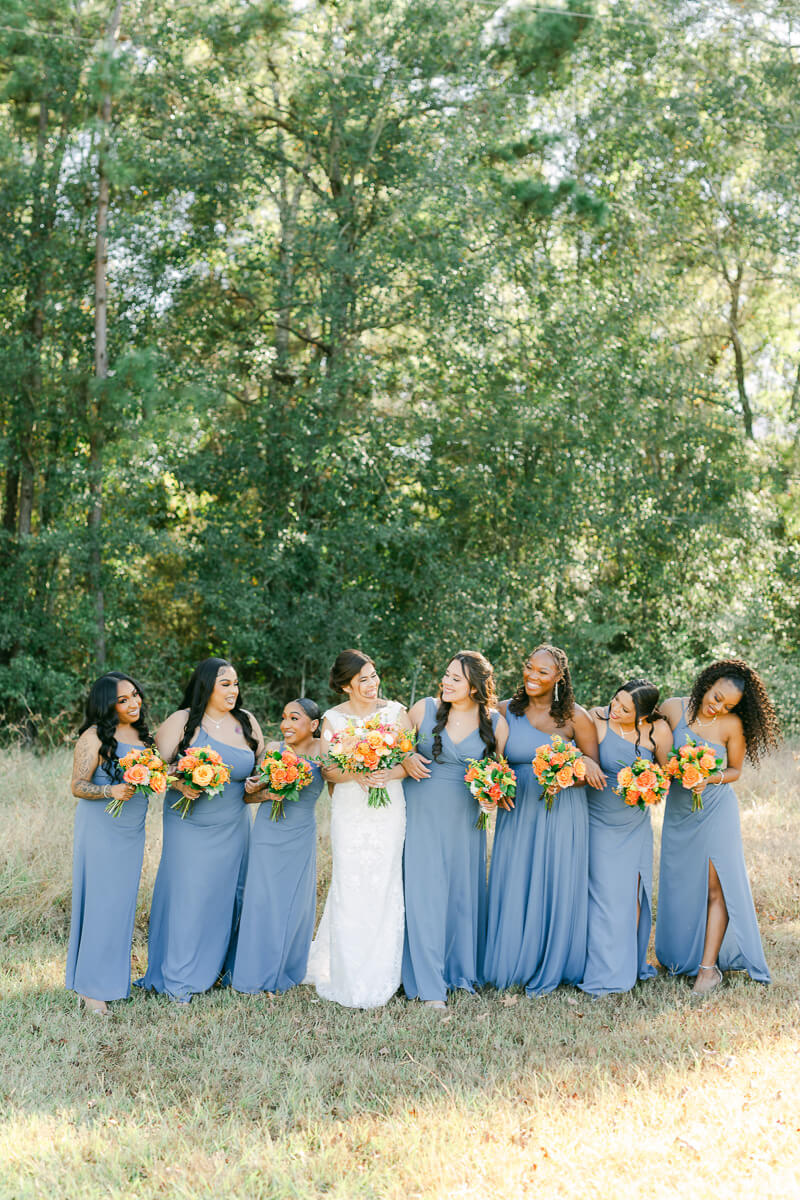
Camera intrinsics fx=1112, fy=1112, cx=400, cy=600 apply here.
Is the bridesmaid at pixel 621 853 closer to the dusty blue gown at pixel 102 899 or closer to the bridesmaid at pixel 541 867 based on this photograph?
the bridesmaid at pixel 541 867

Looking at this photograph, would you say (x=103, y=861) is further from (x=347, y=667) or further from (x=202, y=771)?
(x=347, y=667)

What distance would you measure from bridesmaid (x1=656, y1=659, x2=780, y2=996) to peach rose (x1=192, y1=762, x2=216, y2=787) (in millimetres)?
3074

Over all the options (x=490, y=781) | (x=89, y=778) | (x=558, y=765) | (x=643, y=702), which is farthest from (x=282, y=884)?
(x=643, y=702)

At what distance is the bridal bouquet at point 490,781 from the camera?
22.6 feet

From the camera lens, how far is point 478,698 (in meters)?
7.27

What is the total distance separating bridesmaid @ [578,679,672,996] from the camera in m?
7.23

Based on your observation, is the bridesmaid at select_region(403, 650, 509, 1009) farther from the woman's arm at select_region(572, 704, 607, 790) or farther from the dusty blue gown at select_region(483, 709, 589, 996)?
the woman's arm at select_region(572, 704, 607, 790)

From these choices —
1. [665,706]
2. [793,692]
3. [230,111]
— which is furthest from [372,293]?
[665,706]

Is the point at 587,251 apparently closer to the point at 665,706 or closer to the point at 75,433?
the point at 75,433

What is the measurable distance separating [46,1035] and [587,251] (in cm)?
1732

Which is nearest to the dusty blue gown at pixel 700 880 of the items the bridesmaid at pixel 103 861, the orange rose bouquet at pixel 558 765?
the orange rose bouquet at pixel 558 765

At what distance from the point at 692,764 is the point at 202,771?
3.07 metres

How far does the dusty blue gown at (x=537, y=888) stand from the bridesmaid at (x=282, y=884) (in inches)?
49.0

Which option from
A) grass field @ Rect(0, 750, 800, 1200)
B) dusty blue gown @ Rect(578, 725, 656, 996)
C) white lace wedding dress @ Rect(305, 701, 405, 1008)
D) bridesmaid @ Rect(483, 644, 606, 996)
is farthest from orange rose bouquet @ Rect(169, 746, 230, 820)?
dusty blue gown @ Rect(578, 725, 656, 996)
